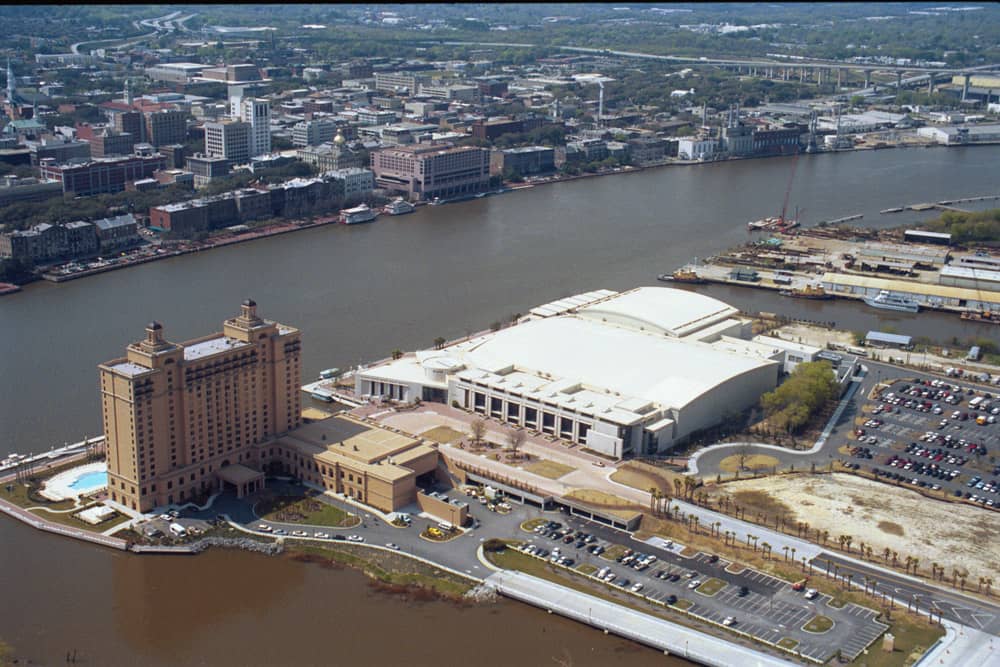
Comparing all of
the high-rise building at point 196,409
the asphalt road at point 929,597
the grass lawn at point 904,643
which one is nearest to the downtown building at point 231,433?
the high-rise building at point 196,409

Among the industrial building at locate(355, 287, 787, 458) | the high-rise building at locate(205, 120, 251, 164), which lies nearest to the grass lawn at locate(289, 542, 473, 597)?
the industrial building at locate(355, 287, 787, 458)

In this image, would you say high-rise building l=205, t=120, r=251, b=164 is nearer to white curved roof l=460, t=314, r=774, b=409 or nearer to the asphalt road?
white curved roof l=460, t=314, r=774, b=409

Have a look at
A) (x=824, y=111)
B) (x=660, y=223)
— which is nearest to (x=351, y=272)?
(x=660, y=223)

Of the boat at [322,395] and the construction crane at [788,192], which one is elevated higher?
the construction crane at [788,192]

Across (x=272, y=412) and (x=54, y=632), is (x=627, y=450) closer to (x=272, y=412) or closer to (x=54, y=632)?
(x=272, y=412)

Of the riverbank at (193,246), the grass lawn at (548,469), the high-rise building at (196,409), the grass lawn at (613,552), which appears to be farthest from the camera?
the riverbank at (193,246)

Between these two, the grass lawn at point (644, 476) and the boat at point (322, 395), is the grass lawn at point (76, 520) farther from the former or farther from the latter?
the grass lawn at point (644, 476)
